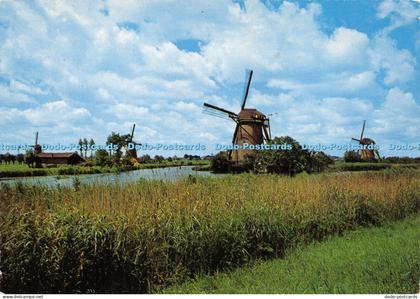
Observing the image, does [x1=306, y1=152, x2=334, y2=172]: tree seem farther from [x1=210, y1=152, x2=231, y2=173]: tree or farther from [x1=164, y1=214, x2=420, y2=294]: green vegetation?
[x1=164, y1=214, x2=420, y2=294]: green vegetation

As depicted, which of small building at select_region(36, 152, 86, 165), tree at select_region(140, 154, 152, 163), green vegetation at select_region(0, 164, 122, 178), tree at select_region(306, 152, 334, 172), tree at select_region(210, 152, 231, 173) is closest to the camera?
green vegetation at select_region(0, 164, 122, 178)

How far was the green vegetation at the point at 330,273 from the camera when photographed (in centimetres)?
389

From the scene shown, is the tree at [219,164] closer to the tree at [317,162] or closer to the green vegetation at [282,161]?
the green vegetation at [282,161]

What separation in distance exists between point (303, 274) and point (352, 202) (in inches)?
159

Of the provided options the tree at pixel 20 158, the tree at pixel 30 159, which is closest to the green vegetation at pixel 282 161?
the tree at pixel 30 159

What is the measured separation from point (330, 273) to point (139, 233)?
96.7 inches

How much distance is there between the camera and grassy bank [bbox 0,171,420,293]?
3.72m

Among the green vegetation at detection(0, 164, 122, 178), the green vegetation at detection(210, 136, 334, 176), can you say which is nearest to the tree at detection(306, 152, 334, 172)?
the green vegetation at detection(210, 136, 334, 176)

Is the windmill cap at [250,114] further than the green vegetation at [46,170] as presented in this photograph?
Yes

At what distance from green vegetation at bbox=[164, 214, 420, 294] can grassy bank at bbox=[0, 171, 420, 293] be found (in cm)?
33

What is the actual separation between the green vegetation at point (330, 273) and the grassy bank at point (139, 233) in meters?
0.33

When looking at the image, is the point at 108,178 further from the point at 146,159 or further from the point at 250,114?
the point at 250,114

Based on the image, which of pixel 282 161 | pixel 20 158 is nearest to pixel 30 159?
pixel 20 158

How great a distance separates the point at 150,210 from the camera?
16.2 ft
